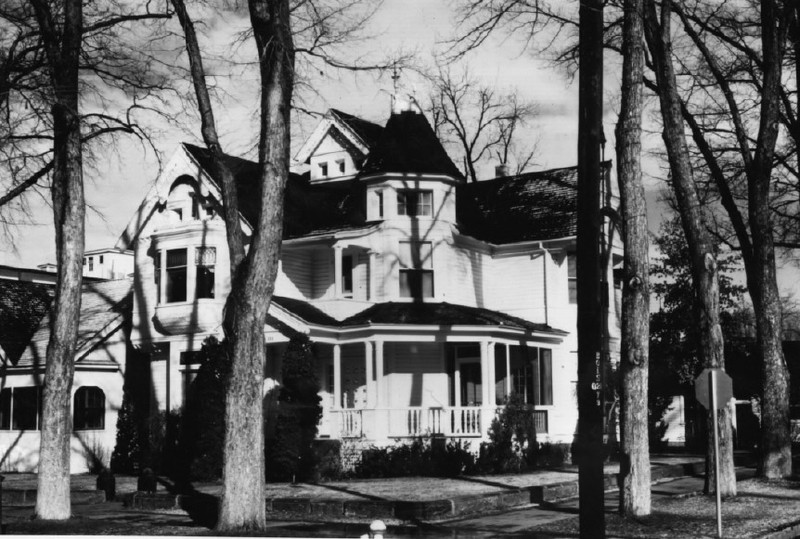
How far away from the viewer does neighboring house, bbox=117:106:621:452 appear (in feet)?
90.0

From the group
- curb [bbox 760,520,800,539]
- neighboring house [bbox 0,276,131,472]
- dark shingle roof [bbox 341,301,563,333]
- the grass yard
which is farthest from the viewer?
neighboring house [bbox 0,276,131,472]

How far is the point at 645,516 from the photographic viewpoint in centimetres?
1525

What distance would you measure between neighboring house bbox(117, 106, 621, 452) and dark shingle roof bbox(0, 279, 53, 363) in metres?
4.33

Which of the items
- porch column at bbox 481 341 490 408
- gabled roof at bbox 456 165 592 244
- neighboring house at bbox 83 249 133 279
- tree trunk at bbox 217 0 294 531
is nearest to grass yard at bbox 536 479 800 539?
tree trunk at bbox 217 0 294 531

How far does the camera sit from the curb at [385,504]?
1664 cm

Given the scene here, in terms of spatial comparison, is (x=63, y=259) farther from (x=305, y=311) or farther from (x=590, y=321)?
(x=305, y=311)

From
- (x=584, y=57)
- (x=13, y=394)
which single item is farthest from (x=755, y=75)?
(x=13, y=394)

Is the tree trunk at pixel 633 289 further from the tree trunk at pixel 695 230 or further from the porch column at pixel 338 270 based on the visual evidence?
the porch column at pixel 338 270

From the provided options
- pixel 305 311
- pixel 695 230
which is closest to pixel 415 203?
pixel 305 311

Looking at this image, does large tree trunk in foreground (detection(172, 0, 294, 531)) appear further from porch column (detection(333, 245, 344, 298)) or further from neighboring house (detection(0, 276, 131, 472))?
neighboring house (detection(0, 276, 131, 472))

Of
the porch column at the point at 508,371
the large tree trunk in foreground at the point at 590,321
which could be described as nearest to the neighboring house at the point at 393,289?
the porch column at the point at 508,371

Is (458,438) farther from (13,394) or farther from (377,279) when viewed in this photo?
(13,394)

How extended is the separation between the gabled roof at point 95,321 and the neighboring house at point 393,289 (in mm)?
1098

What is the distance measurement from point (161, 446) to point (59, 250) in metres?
11.6
